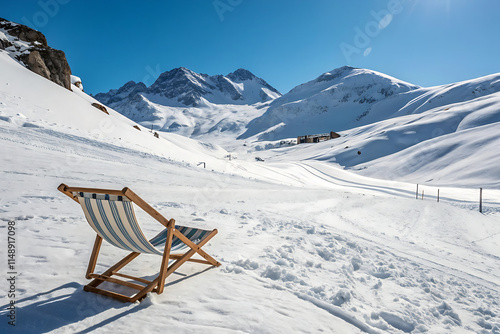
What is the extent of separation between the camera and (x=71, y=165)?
11.0 metres

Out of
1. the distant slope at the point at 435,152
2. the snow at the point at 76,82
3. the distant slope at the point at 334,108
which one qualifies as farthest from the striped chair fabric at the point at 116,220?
the distant slope at the point at 334,108

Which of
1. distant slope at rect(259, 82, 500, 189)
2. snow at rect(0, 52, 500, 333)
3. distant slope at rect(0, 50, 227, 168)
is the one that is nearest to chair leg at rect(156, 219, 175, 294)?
snow at rect(0, 52, 500, 333)

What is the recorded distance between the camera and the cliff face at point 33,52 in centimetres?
2638

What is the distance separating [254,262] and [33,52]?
107 ft

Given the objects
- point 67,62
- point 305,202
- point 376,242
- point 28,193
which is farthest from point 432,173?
point 67,62

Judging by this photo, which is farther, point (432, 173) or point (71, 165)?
point (432, 173)

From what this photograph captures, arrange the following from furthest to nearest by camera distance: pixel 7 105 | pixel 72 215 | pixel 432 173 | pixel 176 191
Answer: pixel 432 173, pixel 7 105, pixel 176 191, pixel 72 215

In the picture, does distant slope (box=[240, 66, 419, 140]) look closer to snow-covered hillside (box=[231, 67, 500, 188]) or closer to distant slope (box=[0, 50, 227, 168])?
snow-covered hillside (box=[231, 67, 500, 188])

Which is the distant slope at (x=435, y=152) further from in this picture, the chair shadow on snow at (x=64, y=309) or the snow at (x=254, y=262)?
the chair shadow on snow at (x=64, y=309)

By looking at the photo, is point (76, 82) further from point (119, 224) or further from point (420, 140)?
point (420, 140)

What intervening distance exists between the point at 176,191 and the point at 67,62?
27.2m

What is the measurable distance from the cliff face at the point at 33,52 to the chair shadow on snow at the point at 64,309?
1204 inches

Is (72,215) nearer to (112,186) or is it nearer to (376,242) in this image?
(112,186)

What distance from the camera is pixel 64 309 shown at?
2855mm
